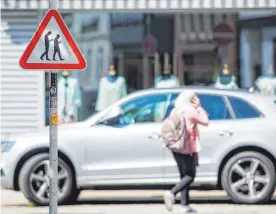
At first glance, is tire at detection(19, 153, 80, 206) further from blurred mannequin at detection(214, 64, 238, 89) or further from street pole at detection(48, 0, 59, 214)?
blurred mannequin at detection(214, 64, 238, 89)

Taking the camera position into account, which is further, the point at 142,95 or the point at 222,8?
the point at 222,8

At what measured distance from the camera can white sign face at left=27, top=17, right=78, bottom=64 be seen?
9.70 metres

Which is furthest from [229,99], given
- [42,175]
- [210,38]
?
[210,38]

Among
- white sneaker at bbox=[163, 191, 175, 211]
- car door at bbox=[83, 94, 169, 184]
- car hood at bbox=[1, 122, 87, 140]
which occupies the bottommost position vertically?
white sneaker at bbox=[163, 191, 175, 211]

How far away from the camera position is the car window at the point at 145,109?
571 inches

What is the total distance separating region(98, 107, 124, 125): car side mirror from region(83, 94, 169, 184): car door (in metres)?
0.05

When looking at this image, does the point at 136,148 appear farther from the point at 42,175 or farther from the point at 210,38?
the point at 210,38

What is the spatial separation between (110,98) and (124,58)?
2.58ft

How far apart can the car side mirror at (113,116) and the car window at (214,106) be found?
0.78 metres

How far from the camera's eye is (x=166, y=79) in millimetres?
19797

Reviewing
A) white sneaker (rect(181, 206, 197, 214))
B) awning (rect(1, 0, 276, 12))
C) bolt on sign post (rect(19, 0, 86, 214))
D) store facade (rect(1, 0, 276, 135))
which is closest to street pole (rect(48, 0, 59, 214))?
bolt on sign post (rect(19, 0, 86, 214))

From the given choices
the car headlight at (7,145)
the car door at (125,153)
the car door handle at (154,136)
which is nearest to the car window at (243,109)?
the car door at (125,153)

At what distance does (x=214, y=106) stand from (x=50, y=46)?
5.27 metres

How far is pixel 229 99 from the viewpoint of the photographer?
48.0 feet
